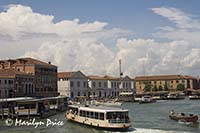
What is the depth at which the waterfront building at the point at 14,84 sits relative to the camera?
63.9 metres

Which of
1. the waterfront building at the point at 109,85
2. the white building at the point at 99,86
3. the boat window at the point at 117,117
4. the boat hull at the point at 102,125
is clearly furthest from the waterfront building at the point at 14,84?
the waterfront building at the point at 109,85

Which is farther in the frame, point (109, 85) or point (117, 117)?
point (109, 85)

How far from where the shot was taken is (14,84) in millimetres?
65812

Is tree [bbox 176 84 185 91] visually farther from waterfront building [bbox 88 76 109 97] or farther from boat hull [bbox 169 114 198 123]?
boat hull [bbox 169 114 198 123]

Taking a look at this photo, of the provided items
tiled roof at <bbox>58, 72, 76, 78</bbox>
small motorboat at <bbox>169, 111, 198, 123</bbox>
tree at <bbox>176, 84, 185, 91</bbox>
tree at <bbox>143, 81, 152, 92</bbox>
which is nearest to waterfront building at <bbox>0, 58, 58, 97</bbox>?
tiled roof at <bbox>58, 72, 76, 78</bbox>

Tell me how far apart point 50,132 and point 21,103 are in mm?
13317

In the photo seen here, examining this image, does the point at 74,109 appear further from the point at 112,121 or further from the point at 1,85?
the point at 1,85

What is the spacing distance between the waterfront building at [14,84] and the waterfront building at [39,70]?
2645 millimetres

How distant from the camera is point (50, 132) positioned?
1289 inches

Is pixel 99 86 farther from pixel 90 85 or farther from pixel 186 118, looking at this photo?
pixel 186 118

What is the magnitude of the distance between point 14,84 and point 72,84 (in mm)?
33062

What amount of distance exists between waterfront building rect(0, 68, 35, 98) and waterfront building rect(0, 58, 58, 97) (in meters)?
2.64

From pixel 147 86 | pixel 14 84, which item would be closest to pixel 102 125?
pixel 14 84

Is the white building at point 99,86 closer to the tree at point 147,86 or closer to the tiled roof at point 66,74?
the tiled roof at point 66,74
